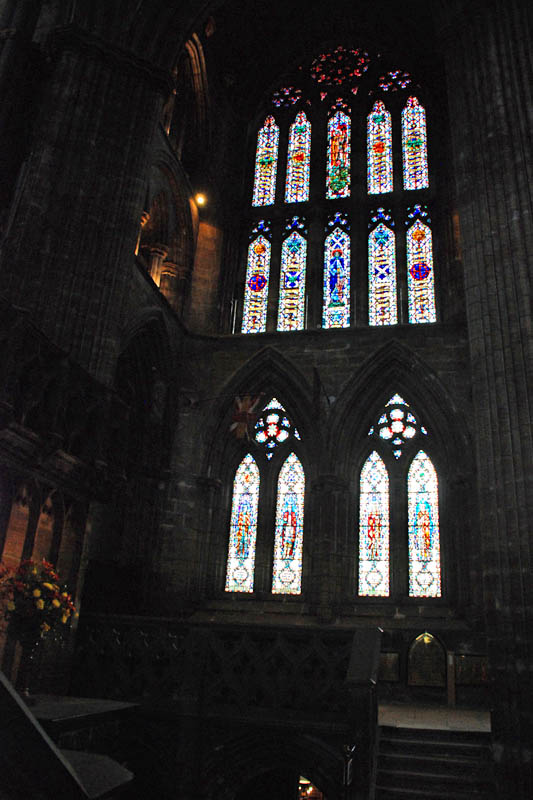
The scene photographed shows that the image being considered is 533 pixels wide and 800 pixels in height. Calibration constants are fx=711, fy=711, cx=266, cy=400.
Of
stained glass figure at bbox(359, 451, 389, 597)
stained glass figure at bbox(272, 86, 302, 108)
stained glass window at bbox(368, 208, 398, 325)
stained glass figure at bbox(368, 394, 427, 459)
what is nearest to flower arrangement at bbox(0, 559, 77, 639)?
stained glass figure at bbox(359, 451, 389, 597)

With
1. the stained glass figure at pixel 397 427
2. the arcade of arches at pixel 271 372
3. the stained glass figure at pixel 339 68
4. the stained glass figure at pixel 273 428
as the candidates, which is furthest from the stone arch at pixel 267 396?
the stained glass figure at pixel 339 68

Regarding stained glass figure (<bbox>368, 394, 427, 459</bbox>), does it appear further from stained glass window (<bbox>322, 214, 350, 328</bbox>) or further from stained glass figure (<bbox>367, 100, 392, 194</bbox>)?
stained glass figure (<bbox>367, 100, 392, 194</bbox>)

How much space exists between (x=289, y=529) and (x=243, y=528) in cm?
96

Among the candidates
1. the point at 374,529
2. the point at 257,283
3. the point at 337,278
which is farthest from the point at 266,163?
the point at 374,529

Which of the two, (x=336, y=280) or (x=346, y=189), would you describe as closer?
(x=336, y=280)

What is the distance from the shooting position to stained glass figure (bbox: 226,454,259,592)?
1389 cm

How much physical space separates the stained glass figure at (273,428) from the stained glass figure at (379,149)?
574 centimetres

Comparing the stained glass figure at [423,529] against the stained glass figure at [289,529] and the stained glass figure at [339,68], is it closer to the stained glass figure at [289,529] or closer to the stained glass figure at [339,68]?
the stained glass figure at [289,529]

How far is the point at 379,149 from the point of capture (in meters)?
17.0

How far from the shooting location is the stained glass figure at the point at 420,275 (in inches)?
584

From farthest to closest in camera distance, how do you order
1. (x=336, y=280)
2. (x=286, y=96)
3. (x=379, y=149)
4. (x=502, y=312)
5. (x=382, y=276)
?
(x=286, y=96) < (x=379, y=149) < (x=336, y=280) < (x=382, y=276) < (x=502, y=312)

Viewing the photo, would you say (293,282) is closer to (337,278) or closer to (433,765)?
(337,278)

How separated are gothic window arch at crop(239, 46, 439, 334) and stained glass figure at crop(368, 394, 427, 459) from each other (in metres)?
1.88

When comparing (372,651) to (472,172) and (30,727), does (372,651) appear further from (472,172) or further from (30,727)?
(472,172)
